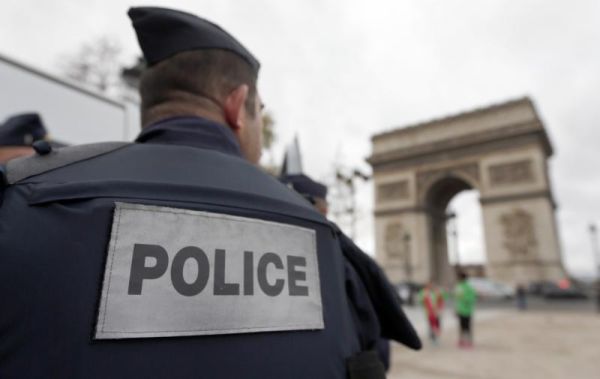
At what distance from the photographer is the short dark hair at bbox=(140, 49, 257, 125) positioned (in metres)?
1.30

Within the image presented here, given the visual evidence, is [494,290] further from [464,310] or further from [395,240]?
[464,310]

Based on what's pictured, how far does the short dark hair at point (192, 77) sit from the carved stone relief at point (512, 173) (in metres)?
29.5

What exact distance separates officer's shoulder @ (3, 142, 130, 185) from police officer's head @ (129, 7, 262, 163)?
0.27m

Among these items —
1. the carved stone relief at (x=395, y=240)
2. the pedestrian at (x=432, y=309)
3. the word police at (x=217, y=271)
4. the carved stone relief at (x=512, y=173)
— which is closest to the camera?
the word police at (x=217, y=271)

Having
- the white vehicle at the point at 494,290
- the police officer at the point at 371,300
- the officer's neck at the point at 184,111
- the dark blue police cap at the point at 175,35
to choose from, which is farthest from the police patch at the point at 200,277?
the white vehicle at the point at 494,290

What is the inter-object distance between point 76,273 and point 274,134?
781 inches

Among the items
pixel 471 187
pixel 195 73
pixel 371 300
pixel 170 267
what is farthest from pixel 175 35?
pixel 471 187

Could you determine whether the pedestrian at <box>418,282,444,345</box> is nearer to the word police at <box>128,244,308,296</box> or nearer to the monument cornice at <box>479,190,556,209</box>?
the word police at <box>128,244,308,296</box>

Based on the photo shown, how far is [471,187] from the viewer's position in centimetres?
3152

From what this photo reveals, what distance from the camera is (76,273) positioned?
811mm

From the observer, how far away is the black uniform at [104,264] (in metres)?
0.76

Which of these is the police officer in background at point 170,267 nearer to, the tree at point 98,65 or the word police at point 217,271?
the word police at point 217,271

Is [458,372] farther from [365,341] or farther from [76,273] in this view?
[76,273]

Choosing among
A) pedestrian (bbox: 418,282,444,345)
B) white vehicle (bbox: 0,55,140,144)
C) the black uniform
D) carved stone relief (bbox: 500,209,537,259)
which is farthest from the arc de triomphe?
the black uniform
